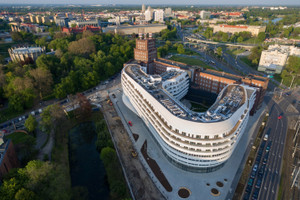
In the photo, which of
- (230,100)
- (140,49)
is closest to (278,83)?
(230,100)

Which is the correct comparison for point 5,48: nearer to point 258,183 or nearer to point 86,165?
point 86,165

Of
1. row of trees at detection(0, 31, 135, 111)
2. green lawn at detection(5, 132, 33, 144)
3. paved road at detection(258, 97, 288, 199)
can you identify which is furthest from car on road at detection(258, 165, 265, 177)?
row of trees at detection(0, 31, 135, 111)

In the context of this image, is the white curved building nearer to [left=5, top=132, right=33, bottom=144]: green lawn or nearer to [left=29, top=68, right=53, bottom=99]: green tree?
[left=5, top=132, right=33, bottom=144]: green lawn

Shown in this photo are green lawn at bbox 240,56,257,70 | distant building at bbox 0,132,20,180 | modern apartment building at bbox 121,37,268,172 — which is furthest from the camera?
green lawn at bbox 240,56,257,70

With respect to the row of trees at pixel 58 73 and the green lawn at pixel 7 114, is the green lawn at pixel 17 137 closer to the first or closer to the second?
the green lawn at pixel 7 114

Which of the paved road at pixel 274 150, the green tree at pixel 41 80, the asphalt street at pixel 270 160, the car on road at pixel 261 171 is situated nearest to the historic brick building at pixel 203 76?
the paved road at pixel 274 150

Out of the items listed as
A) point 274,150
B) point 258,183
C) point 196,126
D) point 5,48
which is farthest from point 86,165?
point 5,48
